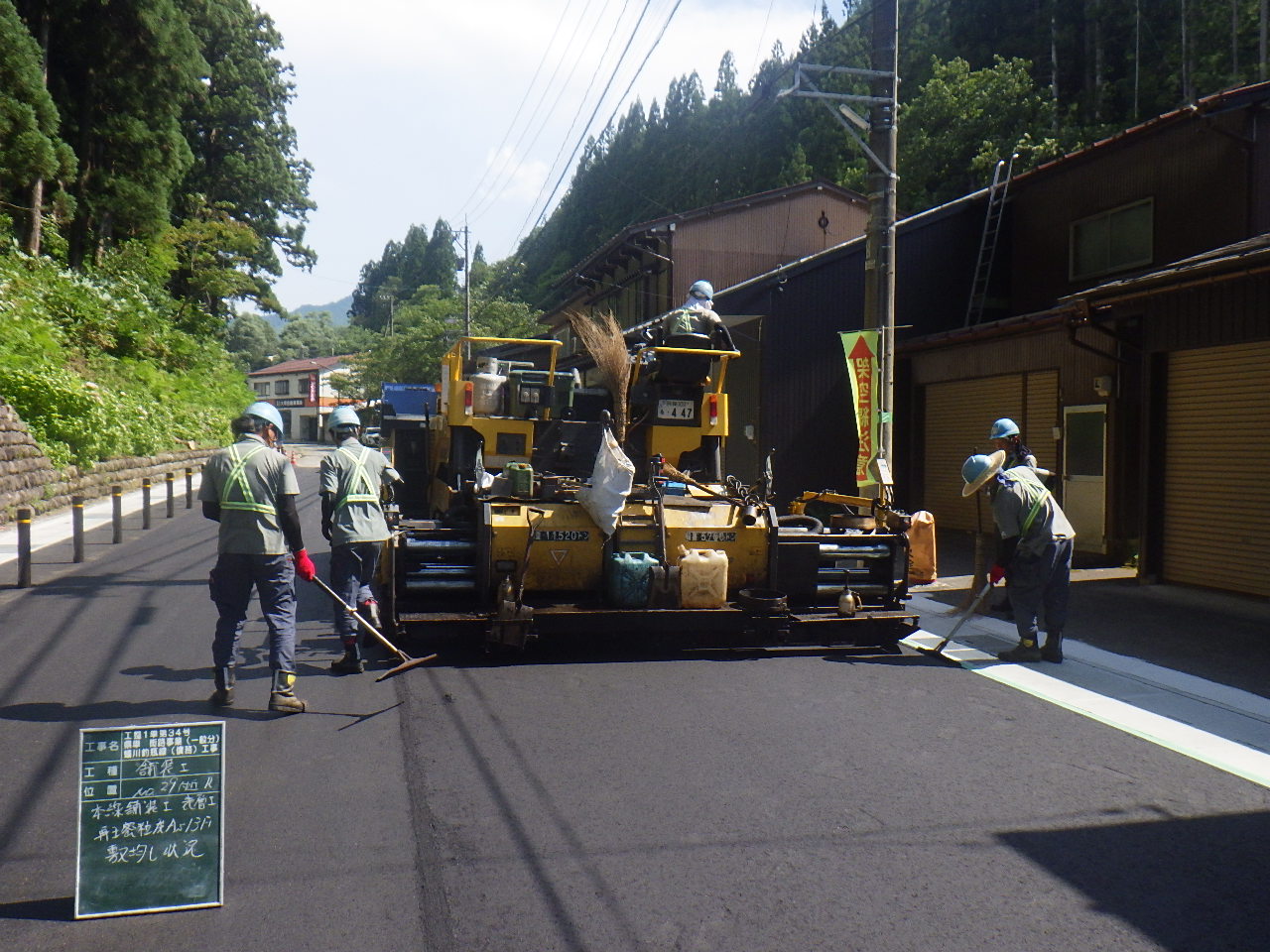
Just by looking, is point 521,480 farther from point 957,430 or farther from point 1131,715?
point 957,430

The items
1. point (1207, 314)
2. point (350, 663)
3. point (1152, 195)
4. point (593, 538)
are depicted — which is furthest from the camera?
point (1152, 195)

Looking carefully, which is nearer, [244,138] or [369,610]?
[369,610]

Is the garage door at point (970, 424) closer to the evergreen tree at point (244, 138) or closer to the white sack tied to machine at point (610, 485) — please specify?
the white sack tied to machine at point (610, 485)

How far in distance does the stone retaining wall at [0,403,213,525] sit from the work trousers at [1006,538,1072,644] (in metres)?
13.6

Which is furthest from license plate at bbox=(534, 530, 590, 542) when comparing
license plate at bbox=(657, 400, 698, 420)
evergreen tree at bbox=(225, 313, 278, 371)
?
evergreen tree at bbox=(225, 313, 278, 371)

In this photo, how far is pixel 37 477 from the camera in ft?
57.7

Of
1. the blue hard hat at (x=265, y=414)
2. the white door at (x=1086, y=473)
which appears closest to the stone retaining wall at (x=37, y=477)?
the blue hard hat at (x=265, y=414)

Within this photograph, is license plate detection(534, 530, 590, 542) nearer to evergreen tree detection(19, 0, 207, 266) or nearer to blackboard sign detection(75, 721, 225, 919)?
blackboard sign detection(75, 721, 225, 919)

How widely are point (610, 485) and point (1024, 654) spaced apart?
11.7 ft

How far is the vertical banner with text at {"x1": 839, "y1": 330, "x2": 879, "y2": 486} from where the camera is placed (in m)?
11.4

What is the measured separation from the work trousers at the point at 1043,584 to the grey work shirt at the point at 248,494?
5472 millimetres

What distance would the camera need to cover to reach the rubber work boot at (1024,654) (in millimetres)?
8086

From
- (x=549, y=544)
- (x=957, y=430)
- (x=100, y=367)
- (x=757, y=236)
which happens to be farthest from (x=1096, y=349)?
(x=100, y=367)

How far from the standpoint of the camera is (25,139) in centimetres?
2103
